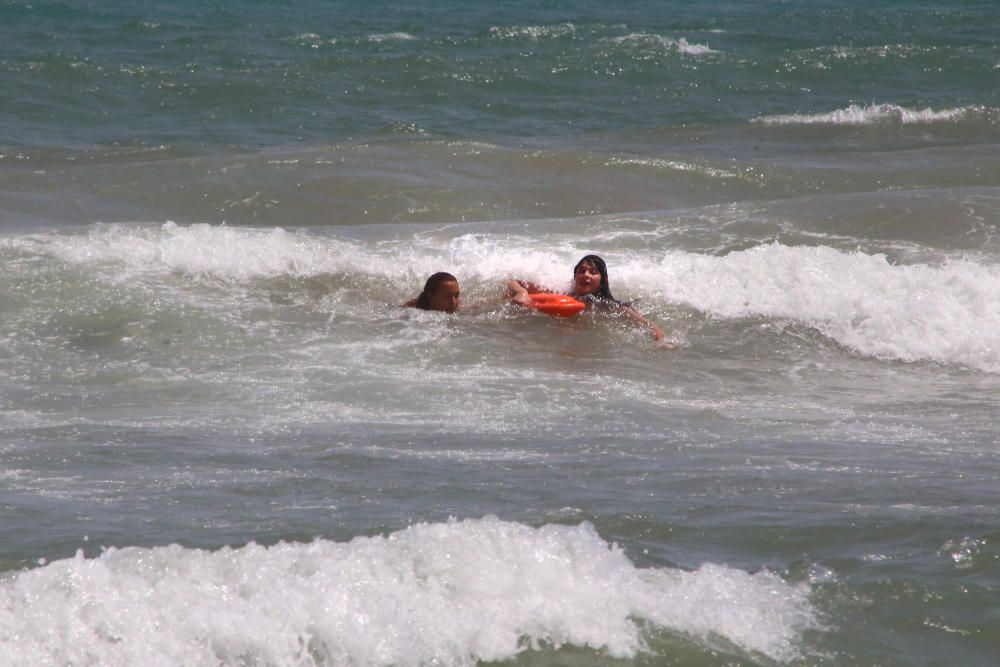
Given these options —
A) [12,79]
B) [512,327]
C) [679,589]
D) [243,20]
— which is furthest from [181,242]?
[243,20]

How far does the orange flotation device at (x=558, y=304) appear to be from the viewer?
10344mm

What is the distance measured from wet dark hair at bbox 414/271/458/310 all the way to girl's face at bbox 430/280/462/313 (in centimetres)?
2

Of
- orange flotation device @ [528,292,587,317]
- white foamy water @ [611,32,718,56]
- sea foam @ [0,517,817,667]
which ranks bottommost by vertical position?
sea foam @ [0,517,817,667]

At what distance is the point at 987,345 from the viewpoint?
32.2 feet

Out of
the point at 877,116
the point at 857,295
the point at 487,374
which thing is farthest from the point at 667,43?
the point at 487,374

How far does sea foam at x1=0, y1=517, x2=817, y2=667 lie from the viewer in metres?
4.13

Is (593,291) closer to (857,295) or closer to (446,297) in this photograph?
(446,297)

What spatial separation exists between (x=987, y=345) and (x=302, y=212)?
306 inches

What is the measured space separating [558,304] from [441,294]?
90cm

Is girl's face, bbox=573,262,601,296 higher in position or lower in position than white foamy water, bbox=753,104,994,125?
lower

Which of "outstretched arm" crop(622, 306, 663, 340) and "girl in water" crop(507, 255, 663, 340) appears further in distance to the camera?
"girl in water" crop(507, 255, 663, 340)

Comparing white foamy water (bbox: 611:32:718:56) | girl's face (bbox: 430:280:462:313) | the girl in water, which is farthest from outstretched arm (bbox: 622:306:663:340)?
white foamy water (bbox: 611:32:718:56)

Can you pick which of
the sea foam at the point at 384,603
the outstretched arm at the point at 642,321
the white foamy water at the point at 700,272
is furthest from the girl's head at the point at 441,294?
the sea foam at the point at 384,603

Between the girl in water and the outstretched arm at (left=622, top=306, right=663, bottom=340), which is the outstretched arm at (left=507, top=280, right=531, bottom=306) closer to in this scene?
the girl in water
